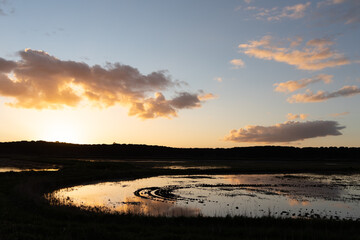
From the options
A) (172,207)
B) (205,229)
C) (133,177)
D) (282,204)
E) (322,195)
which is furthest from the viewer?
(133,177)

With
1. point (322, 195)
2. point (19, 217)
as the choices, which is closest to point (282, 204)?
point (322, 195)

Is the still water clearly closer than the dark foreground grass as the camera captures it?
No

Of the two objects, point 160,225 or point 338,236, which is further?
point 160,225

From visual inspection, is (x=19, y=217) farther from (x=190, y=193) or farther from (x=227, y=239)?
(x=190, y=193)

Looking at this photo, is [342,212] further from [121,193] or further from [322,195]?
[121,193]

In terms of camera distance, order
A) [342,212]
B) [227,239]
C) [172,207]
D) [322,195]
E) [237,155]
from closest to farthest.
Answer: [227,239] → [342,212] → [172,207] → [322,195] → [237,155]

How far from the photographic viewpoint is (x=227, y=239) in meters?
15.1

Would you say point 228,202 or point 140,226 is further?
point 228,202

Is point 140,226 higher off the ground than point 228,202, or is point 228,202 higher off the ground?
point 140,226

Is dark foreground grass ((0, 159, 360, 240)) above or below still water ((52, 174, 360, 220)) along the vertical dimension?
above

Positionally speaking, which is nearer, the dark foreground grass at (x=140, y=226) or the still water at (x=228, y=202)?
the dark foreground grass at (x=140, y=226)

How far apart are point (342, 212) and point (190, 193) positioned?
15.8 meters

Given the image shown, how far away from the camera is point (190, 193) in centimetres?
3431

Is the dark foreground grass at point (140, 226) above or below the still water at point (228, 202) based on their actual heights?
above
